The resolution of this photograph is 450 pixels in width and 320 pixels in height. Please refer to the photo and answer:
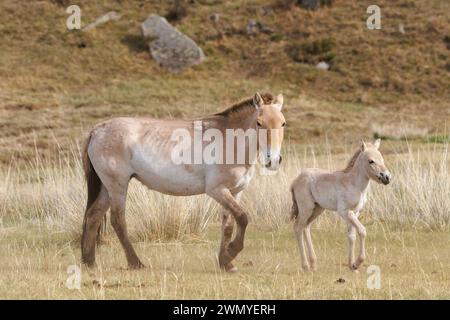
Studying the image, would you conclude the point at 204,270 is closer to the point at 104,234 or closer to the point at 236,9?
the point at 104,234

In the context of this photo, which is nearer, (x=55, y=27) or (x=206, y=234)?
(x=206, y=234)

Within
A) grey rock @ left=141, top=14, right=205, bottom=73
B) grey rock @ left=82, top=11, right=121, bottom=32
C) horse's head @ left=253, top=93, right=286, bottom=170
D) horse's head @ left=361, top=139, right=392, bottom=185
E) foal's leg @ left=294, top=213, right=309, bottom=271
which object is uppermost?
grey rock @ left=82, top=11, right=121, bottom=32

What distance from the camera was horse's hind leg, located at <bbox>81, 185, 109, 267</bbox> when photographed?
34.6 ft

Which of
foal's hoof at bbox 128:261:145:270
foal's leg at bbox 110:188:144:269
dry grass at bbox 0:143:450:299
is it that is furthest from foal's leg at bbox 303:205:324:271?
foal's leg at bbox 110:188:144:269

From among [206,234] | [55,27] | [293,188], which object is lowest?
[206,234]

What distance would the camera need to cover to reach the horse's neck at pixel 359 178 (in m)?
10.1

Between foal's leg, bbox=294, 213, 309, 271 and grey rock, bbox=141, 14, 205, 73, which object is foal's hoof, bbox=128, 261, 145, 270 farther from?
grey rock, bbox=141, 14, 205, 73

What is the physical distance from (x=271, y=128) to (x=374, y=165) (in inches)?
45.9

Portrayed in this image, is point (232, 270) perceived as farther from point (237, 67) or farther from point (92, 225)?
point (237, 67)

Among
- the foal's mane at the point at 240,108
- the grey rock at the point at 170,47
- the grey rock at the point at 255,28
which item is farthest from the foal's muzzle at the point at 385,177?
the grey rock at the point at 255,28

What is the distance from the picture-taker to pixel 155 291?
327 inches

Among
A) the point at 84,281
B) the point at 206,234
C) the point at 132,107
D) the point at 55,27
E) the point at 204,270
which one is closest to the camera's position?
the point at 84,281

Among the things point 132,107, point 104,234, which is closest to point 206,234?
point 104,234

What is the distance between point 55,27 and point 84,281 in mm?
45936
